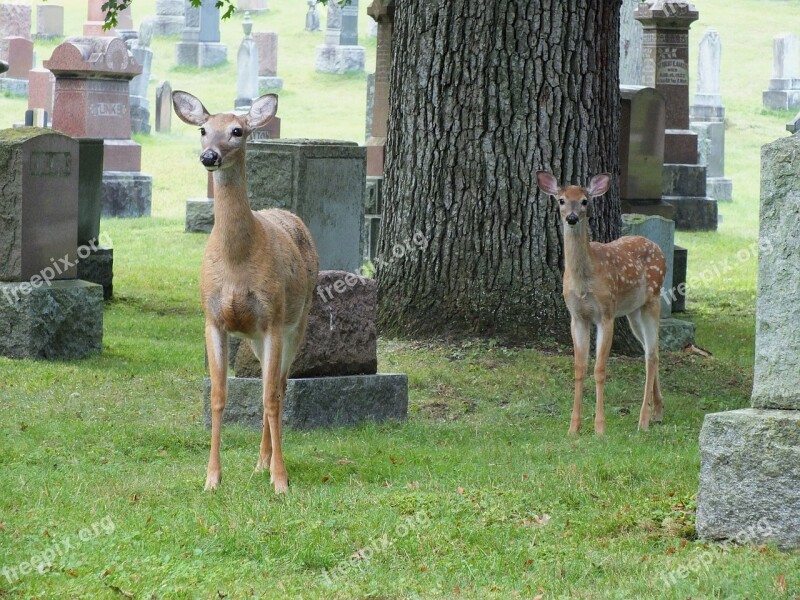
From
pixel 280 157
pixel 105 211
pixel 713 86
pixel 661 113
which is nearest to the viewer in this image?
pixel 280 157

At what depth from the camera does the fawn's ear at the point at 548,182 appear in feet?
29.7

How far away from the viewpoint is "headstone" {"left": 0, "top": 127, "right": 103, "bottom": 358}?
1108 centimetres

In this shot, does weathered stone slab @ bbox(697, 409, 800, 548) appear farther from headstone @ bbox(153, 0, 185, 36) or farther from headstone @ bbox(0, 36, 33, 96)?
headstone @ bbox(153, 0, 185, 36)

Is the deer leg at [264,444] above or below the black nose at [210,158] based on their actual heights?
below

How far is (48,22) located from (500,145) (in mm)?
40197

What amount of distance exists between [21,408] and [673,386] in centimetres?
520

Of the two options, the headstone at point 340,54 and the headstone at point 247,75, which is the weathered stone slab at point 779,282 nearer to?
the headstone at point 247,75

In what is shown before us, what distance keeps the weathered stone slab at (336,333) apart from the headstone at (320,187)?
3.20ft

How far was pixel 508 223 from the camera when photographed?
36.1 feet

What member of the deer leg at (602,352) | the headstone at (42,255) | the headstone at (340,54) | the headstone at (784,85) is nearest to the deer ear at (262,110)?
the deer leg at (602,352)

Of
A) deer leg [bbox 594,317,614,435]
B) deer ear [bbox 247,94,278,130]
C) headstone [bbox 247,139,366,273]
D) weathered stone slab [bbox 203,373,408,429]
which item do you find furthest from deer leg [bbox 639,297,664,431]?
deer ear [bbox 247,94,278,130]

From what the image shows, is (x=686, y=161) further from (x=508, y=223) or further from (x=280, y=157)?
(x=280, y=157)

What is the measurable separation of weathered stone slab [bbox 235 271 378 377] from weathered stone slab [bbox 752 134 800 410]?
12.1 ft

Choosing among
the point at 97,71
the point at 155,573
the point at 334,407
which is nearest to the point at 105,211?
the point at 97,71
